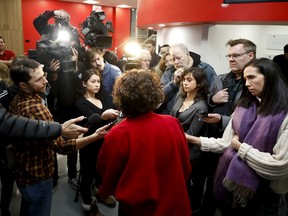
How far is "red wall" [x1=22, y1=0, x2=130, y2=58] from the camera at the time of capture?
Result: 861cm

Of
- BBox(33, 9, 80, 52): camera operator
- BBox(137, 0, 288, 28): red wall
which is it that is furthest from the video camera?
BBox(137, 0, 288, 28): red wall

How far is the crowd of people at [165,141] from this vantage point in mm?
Result: 1249

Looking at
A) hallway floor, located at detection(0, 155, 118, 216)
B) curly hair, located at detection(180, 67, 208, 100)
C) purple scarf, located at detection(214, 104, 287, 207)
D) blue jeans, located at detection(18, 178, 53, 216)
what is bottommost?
hallway floor, located at detection(0, 155, 118, 216)

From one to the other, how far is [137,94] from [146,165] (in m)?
0.34

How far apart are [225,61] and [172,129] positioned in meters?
2.72

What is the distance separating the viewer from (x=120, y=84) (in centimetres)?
132

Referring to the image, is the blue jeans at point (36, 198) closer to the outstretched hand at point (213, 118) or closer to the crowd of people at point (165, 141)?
the crowd of people at point (165, 141)

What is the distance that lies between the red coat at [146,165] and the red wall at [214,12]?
6.16 feet

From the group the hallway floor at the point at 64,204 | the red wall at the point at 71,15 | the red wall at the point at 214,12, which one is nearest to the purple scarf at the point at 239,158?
the hallway floor at the point at 64,204

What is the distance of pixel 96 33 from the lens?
316 centimetres

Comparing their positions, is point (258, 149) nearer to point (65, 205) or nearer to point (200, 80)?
point (200, 80)

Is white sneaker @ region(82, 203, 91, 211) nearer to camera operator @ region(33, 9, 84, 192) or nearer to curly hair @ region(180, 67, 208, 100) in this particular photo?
camera operator @ region(33, 9, 84, 192)

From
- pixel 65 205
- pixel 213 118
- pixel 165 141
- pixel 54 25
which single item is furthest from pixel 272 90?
pixel 54 25

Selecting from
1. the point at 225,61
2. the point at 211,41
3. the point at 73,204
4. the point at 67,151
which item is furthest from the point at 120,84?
the point at 225,61
